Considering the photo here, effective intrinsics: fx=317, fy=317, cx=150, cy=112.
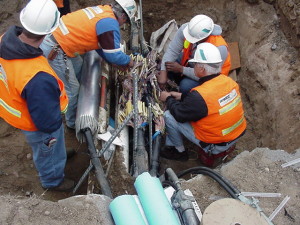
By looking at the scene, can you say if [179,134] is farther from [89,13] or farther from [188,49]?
[89,13]

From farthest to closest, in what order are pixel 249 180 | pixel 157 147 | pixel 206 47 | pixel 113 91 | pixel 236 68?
pixel 236 68 → pixel 113 91 → pixel 157 147 → pixel 206 47 → pixel 249 180

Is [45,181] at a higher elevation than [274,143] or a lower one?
lower

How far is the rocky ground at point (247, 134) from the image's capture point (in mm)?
2701

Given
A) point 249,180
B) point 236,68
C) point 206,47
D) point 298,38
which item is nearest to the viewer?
point 249,180

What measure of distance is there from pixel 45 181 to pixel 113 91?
176cm

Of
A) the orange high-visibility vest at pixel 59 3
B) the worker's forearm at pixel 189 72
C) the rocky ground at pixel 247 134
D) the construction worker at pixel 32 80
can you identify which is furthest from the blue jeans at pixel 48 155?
the orange high-visibility vest at pixel 59 3

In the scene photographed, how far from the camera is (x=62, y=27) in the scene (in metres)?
3.98

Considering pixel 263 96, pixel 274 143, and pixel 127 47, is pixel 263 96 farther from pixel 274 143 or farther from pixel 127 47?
pixel 127 47

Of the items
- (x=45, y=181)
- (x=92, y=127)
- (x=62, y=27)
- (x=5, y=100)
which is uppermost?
(x=62, y=27)

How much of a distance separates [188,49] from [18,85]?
270cm

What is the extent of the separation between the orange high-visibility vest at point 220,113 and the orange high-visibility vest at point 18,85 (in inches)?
65.5

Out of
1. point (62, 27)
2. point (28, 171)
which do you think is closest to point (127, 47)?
point (62, 27)

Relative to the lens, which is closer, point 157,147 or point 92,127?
point 92,127

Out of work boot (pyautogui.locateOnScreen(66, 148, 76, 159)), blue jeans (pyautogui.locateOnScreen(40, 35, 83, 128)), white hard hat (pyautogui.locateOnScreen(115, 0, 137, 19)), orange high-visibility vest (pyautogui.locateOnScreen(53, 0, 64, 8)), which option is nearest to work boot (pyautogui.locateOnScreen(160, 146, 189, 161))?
work boot (pyautogui.locateOnScreen(66, 148, 76, 159))
